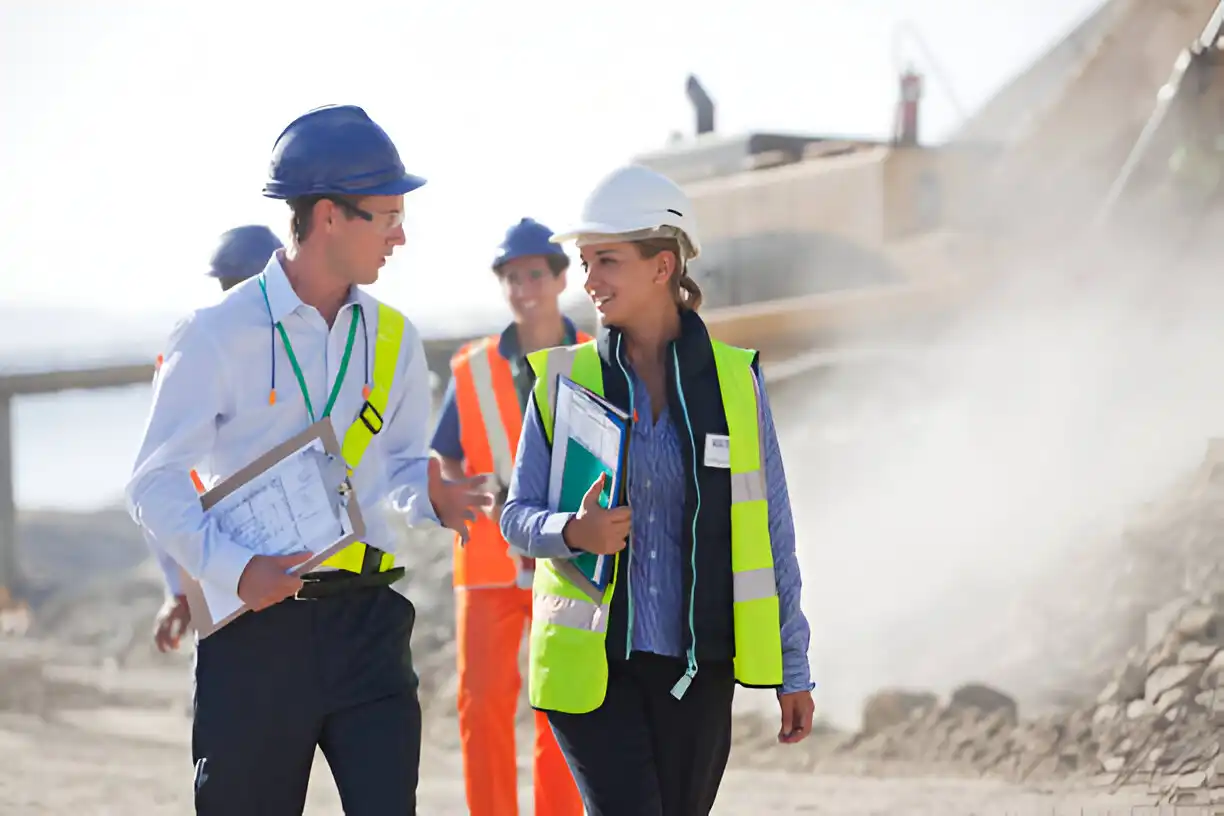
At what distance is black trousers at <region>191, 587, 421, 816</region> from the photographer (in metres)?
3.37

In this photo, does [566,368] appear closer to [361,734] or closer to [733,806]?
[361,734]

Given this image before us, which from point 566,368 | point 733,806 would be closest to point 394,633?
point 566,368

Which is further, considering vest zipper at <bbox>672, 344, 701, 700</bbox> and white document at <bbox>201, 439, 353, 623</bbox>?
vest zipper at <bbox>672, 344, 701, 700</bbox>

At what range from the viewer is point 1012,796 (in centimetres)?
760

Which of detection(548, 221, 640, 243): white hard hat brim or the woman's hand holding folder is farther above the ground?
detection(548, 221, 640, 243): white hard hat brim

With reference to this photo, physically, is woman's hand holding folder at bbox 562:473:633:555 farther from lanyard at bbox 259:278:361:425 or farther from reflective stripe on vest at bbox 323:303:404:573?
lanyard at bbox 259:278:361:425

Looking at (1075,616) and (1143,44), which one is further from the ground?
(1143,44)

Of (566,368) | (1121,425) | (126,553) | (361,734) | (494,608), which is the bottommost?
(126,553)

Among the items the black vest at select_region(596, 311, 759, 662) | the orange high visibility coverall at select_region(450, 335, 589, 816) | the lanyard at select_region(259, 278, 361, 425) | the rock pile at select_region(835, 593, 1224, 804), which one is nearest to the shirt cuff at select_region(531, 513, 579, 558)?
the black vest at select_region(596, 311, 759, 662)

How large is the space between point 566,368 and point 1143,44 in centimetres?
1284

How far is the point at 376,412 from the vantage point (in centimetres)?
354

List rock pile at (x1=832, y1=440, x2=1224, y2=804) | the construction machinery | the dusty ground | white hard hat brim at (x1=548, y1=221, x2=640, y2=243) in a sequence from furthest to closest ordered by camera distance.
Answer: the construction machinery < rock pile at (x1=832, y1=440, x2=1224, y2=804) < the dusty ground < white hard hat brim at (x1=548, y1=221, x2=640, y2=243)

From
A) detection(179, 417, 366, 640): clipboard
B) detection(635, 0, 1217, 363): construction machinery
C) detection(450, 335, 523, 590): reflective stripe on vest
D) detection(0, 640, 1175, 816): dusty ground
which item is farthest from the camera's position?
detection(635, 0, 1217, 363): construction machinery

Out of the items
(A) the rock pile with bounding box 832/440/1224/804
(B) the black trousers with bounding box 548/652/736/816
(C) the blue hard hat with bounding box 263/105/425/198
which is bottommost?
(A) the rock pile with bounding box 832/440/1224/804
